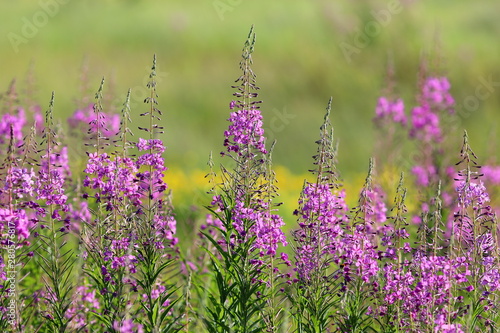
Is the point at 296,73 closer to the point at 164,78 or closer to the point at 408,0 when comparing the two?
Result: the point at 164,78

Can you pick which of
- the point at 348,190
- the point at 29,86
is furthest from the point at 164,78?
the point at 29,86

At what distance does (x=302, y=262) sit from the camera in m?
4.49

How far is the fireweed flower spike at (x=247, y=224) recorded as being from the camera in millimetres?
4418

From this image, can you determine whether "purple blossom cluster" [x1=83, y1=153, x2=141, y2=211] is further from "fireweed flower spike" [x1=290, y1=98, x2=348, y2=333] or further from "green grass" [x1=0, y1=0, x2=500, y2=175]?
"green grass" [x1=0, y1=0, x2=500, y2=175]

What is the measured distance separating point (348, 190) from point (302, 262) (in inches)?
463

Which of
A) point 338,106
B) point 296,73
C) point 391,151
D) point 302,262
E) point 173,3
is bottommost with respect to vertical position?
point 302,262

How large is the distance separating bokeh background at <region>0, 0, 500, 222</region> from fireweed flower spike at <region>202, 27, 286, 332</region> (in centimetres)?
944

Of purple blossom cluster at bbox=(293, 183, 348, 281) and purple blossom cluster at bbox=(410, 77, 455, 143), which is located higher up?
purple blossom cluster at bbox=(410, 77, 455, 143)

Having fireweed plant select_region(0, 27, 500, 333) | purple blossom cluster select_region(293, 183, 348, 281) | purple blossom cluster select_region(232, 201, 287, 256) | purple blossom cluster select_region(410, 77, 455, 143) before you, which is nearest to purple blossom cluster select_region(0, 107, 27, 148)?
fireweed plant select_region(0, 27, 500, 333)

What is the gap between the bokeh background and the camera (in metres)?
19.1

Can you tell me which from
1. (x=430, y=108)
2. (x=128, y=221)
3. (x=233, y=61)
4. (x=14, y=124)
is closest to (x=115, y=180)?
(x=128, y=221)

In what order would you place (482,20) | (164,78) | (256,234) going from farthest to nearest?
1. (482,20)
2. (164,78)
3. (256,234)

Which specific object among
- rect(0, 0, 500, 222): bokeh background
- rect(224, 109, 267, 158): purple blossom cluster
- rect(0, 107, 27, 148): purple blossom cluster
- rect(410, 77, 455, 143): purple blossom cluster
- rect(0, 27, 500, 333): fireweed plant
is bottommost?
rect(0, 27, 500, 333): fireweed plant

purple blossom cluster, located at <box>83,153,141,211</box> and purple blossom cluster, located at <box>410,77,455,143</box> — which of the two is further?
purple blossom cluster, located at <box>410,77,455,143</box>
